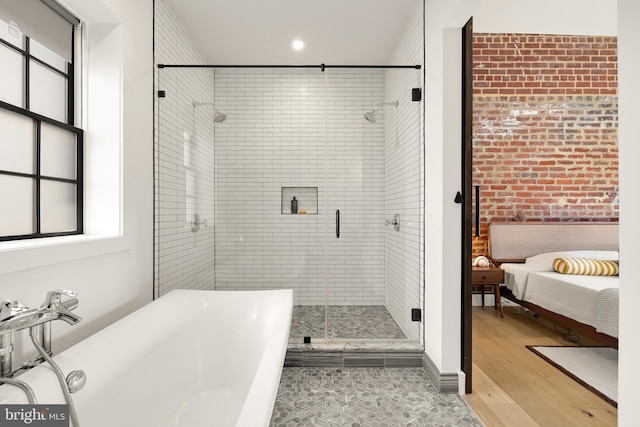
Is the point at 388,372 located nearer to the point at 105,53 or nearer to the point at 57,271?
the point at 57,271

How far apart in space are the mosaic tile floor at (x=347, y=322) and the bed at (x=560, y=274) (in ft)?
4.90

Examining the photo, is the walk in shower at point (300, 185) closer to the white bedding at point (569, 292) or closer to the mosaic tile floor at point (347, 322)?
the mosaic tile floor at point (347, 322)

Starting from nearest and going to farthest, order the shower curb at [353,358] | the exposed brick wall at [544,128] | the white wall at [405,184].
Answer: the shower curb at [353,358] < the white wall at [405,184] < the exposed brick wall at [544,128]

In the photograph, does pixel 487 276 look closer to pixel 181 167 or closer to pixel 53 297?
pixel 181 167

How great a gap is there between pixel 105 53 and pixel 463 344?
2753 mm

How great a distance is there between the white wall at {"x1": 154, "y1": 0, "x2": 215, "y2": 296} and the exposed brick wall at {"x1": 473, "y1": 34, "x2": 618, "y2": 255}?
2.89m

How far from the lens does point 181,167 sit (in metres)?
2.70

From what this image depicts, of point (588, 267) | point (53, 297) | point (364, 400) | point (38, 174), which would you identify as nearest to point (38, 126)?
point (38, 174)

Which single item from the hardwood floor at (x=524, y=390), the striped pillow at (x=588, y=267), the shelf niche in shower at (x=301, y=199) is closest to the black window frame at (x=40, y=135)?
the shelf niche in shower at (x=301, y=199)

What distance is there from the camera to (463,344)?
212cm

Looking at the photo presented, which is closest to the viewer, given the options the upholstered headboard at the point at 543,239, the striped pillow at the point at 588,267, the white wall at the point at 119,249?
the white wall at the point at 119,249

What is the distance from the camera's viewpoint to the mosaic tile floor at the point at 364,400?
1.80 metres

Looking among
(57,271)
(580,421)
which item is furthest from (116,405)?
(580,421)

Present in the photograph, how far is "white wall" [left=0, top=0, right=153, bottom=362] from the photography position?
1374 millimetres
